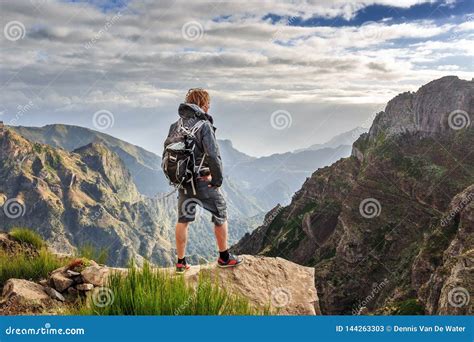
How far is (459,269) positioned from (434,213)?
120 meters

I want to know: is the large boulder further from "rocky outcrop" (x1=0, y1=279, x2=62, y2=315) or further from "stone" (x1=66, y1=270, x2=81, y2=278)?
"rocky outcrop" (x1=0, y1=279, x2=62, y2=315)

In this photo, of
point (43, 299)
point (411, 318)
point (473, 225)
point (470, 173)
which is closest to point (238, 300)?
point (411, 318)

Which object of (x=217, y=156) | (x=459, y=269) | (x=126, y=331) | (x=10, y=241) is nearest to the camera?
(x=126, y=331)

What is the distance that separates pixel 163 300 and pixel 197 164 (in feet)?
13.2

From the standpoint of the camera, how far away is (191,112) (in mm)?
10086

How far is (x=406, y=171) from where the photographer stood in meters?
190

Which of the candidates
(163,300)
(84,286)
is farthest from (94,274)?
(163,300)

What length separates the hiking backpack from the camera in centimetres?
970

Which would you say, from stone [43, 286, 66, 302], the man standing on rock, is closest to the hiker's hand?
the man standing on rock

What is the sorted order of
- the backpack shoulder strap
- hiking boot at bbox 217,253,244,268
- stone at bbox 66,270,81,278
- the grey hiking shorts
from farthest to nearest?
stone at bbox 66,270,81,278 → hiking boot at bbox 217,253,244,268 → the grey hiking shorts → the backpack shoulder strap

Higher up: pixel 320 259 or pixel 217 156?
pixel 217 156

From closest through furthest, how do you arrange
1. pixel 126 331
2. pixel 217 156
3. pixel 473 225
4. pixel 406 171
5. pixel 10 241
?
pixel 126 331 < pixel 217 156 < pixel 10 241 < pixel 473 225 < pixel 406 171

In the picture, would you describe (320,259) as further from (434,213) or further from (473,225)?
(473,225)

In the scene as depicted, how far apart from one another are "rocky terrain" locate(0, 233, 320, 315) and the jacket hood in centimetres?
338
